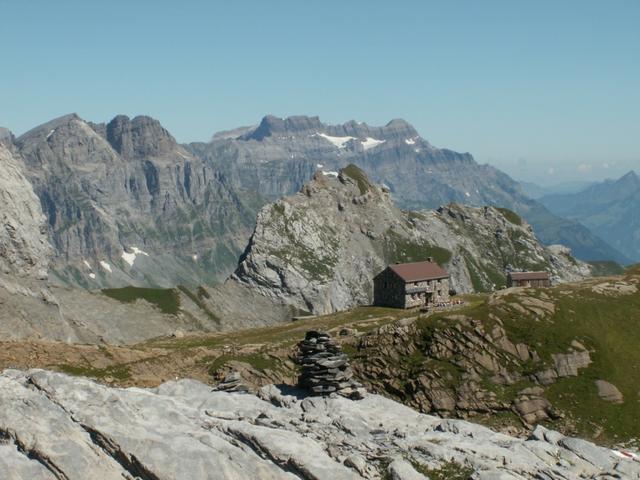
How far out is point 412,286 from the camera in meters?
139

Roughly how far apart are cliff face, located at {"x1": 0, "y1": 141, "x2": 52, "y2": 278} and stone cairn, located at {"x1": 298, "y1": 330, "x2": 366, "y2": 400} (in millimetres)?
106061

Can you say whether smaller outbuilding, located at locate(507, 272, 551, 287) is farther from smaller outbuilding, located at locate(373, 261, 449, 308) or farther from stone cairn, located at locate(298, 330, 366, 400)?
stone cairn, located at locate(298, 330, 366, 400)

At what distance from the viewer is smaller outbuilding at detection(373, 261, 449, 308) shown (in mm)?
137875

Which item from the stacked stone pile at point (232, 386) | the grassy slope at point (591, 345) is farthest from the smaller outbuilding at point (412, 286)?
the stacked stone pile at point (232, 386)

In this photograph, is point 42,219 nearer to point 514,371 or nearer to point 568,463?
point 514,371

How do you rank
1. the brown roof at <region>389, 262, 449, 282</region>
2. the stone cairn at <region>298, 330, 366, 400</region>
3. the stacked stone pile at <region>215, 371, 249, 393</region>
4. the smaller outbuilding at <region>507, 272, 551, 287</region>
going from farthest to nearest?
the smaller outbuilding at <region>507, 272, 551, 287</region> → the brown roof at <region>389, 262, 449, 282</region> → the stacked stone pile at <region>215, 371, 249, 393</region> → the stone cairn at <region>298, 330, 366, 400</region>

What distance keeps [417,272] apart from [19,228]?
86.8 m

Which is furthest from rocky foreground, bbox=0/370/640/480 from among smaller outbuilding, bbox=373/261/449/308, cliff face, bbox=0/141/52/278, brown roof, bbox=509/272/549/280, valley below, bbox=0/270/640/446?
brown roof, bbox=509/272/549/280

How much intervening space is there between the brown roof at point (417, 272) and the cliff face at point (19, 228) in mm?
78168

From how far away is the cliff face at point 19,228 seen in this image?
459 feet

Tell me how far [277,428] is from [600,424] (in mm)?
30406

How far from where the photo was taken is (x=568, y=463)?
4391 cm

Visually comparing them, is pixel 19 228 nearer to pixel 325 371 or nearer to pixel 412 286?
pixel 412 286

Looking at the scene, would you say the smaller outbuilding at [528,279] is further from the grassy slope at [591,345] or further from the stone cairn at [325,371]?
the stone cairn at [325,371]
